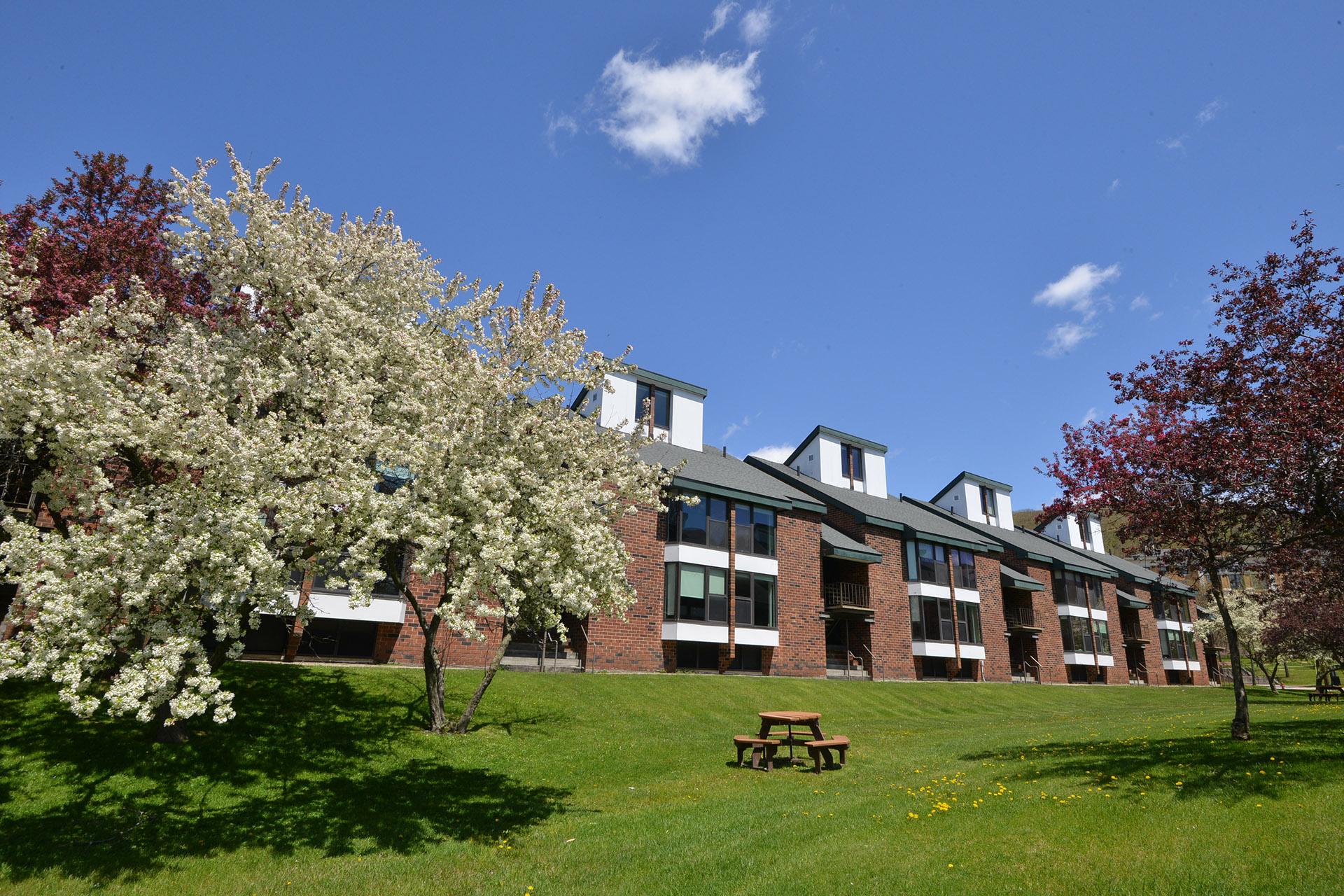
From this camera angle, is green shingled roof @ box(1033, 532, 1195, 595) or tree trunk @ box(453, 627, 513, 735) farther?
green shingled roof @ box(1033, 532, 1195, 595)

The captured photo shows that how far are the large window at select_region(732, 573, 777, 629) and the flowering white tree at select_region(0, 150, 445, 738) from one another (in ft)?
59.4

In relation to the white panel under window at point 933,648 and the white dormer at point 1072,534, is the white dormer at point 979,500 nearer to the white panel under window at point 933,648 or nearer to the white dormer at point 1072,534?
the white dormer at point 1072,534

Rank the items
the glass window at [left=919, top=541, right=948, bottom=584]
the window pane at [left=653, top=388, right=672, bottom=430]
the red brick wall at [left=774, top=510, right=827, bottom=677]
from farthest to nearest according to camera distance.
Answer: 1. the glass window at [left=919, top=541, right=948, bottom=584]
2. the window pane at [left=653, top=388, right=672, bottom=430]
3. the red brick wall at [left=774, top=510, right=827, bottom=677]

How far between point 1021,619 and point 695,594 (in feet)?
77.6

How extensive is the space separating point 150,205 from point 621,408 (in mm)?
18769

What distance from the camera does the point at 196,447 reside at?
9273mm

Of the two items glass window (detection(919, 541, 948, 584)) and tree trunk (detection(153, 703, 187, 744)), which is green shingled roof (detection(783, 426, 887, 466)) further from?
tree trunk (detection(153, 703, 187, 744))

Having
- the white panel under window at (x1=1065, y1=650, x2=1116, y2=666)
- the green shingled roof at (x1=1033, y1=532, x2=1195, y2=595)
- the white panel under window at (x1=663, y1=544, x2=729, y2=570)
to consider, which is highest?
the green shingled roof at (x1=1033, y1=532, x2=1195, y2=595)

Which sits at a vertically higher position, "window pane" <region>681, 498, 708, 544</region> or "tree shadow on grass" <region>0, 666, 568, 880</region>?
"window pane" <region>681, 498, 708, 544</region>

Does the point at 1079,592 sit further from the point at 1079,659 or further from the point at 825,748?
the point at 825,748

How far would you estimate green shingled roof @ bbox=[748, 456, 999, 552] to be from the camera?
33062mm

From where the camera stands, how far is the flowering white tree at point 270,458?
8266 millimetres

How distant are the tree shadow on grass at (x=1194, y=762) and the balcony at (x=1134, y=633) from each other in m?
36.6

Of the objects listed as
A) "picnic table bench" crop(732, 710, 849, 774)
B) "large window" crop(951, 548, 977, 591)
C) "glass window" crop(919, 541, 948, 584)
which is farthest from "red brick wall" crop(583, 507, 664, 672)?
"large window" crop(951, 548, 977, 591)
